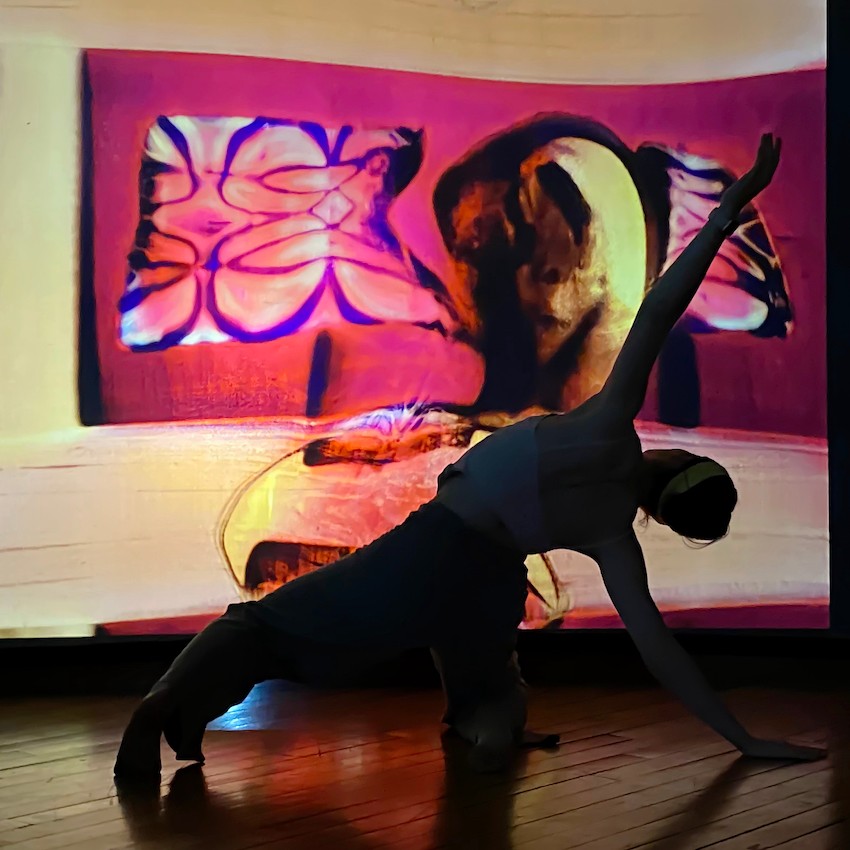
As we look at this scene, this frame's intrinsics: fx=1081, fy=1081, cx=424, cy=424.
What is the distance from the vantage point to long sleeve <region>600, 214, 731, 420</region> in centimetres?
183

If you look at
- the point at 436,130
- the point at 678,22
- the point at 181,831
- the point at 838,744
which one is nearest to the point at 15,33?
the point at 436,130

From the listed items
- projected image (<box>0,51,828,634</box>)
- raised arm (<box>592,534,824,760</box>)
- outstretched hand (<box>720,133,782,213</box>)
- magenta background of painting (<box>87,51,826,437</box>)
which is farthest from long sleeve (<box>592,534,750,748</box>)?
magenta background of painting (<box>87,51,826,437</box>)

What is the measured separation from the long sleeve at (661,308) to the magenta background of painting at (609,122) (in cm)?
106

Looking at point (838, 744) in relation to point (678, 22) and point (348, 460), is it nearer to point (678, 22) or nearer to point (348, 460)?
point (348, 460)

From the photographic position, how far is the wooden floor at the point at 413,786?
1615 mm

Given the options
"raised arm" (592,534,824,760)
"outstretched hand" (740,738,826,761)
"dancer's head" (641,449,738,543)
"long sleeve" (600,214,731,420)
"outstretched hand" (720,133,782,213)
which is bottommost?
"outstretched hand" (740,738,826,761)

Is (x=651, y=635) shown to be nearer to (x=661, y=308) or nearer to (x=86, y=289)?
(x=661, y=308)

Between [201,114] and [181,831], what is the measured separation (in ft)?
5.90

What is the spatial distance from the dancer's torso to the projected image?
84 cm

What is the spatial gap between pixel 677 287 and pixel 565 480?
39 cm

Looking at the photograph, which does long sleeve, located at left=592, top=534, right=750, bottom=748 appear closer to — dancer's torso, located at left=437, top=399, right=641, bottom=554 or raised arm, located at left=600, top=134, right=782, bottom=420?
dancer's torso, located at left=437, top=399, right=641, bottom=554

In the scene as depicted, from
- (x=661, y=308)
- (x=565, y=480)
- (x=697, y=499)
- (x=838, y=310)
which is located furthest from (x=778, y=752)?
(x=838, y=310)

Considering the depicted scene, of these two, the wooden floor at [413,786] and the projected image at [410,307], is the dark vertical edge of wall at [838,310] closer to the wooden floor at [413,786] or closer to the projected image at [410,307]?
the projected image at [410,307]

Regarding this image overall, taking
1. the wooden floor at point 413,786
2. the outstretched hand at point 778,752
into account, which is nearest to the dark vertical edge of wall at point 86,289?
the wooden floor at point 413,786
